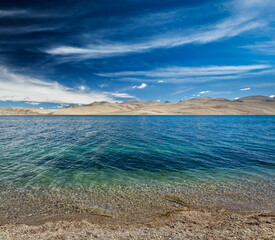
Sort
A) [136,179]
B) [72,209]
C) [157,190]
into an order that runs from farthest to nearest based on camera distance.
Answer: [136,179]
[157,190]
[72,209]

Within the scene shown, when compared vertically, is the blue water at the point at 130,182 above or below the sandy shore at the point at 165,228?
below

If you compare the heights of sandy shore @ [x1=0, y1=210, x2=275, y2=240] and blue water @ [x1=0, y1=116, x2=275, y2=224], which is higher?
sandy shore @ [x1=0, y1=210, x2=275, y2=240]

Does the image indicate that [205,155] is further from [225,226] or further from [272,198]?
[225,226]

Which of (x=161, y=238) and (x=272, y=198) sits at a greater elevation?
(x=161, y=238)

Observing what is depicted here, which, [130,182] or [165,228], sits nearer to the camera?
[165,228]

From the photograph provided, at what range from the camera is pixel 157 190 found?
1033 centimetres

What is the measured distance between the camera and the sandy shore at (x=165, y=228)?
5.74 metres

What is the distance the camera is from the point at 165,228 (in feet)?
20.5

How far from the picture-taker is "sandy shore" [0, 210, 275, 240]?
18.8ft

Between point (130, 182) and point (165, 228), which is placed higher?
point (165, 228)

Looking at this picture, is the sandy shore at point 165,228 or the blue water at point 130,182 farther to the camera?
the blue water at point 130,182

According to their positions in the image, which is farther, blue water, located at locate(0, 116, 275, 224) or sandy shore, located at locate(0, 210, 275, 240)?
blue water, located at locate(0, 116, 275, 224)

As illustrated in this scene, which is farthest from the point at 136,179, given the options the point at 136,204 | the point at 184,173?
the point at 184,173

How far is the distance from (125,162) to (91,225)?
1007 cm
